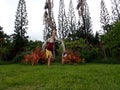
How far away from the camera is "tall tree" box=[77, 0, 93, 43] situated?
168 ft

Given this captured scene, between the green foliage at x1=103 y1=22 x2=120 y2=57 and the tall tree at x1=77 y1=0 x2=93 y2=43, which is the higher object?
the tall tree at x1=77 y1=0 x2=93 y2=43

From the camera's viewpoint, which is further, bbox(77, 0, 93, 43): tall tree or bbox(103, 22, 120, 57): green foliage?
bbox(77, 0, 93, 43): tall tree

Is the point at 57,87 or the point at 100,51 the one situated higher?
the point at 100,51

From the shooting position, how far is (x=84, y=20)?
53.7 metres

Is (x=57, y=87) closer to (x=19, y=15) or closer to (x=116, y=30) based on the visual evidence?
(x=116, y=30)

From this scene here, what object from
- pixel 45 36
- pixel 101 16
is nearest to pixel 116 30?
pixel 101 16

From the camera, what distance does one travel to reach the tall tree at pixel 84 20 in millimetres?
51291

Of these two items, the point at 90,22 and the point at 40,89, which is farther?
the point at 90,22

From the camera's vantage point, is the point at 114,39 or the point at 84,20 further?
the point at 84,20

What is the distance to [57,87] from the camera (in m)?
7.18

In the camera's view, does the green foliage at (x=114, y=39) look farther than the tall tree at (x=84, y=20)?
No

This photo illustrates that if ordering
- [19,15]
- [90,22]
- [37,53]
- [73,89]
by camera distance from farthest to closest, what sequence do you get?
[90,22] < [19,15] < [37,53] < [73,89]

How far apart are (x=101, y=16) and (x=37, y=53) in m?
35.0

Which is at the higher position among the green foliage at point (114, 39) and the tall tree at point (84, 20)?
the tall tree at point (84, 20)
